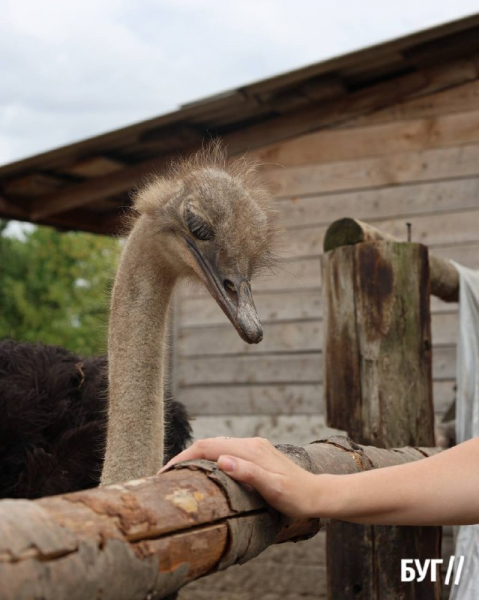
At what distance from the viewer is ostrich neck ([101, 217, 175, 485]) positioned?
7.18ft

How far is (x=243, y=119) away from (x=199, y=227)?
3677 millimetres

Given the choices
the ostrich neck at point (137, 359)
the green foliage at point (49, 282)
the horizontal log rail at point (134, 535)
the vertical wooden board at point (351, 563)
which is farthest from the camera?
the green foliage at point (49, 282)

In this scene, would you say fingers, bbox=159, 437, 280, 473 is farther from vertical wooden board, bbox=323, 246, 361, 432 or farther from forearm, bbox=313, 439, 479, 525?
vertical wooden board, bbox=323, 246, 361, 432

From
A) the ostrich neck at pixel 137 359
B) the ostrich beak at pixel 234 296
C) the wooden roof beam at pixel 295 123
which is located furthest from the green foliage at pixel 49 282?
the ostrich beak at pixel 234 296

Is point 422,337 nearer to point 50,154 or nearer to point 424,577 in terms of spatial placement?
point 424,577

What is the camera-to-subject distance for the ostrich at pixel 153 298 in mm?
2154

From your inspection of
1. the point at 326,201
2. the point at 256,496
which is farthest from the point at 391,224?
the point at 256,496

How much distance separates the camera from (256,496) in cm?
146

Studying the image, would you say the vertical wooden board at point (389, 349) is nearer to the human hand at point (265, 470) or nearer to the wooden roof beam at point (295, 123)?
the human hand at point (265, 470)

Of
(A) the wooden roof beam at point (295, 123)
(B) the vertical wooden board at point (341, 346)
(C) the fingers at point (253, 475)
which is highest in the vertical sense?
(A) the wooden roof beam at point (295, 123)

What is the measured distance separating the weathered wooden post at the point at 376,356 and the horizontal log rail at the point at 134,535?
1215 mm

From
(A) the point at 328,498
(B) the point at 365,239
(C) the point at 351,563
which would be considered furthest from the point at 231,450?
(B) the point at 365,239

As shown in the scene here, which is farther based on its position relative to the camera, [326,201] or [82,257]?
[82,257]

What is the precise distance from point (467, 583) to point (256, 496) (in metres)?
1.64
